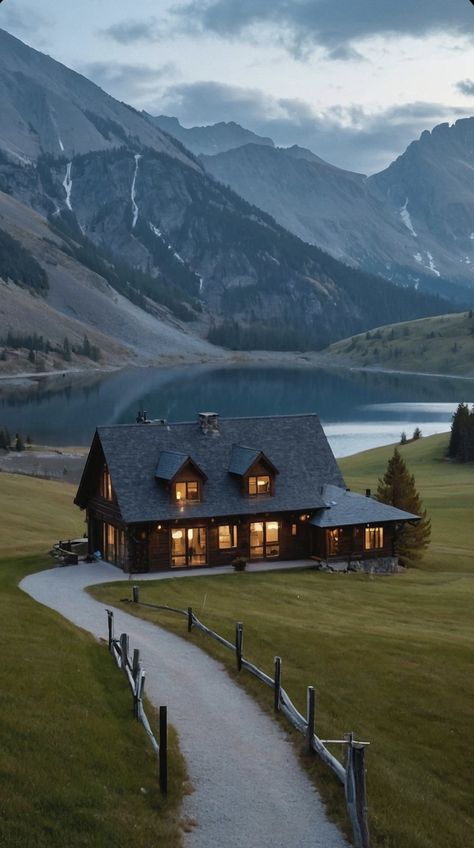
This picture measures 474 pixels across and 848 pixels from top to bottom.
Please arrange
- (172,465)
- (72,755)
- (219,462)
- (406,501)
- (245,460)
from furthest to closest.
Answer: (406,501)
(219,462)
(245,460)
(172,465)
(72,755)

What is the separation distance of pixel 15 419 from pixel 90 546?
139369 millimetres

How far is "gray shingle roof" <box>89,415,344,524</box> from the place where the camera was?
52.4 m

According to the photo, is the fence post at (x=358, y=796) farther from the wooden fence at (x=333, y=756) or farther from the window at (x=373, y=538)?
the window at (x=373, y=538)

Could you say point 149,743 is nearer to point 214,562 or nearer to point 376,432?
point 214,562

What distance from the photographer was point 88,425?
183 metres

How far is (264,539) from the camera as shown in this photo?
181 feet

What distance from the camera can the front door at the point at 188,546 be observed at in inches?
2064

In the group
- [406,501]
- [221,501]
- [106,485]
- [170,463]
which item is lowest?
[406,501]

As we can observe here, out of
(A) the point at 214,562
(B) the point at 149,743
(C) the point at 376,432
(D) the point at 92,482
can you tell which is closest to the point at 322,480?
(A) the point at 214,562

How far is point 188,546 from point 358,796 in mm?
37178

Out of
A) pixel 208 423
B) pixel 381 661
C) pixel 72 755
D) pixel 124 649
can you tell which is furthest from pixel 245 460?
pixel 72 755

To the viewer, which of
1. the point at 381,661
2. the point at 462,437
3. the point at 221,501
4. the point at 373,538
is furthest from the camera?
the point at 462,437

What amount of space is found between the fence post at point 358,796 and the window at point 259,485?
3852cm

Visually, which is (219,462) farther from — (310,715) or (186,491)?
(310,715)
